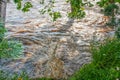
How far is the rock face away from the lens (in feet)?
27.8

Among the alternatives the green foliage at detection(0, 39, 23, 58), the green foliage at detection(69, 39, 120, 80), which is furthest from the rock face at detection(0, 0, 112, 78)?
the green foliage at detection(0, 39, 23, 58)

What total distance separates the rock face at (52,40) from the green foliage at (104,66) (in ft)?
5.17

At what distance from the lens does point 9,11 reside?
47.4 feet

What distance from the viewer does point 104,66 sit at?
6.38 m

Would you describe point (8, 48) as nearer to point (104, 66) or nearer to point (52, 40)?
point (104, 66)

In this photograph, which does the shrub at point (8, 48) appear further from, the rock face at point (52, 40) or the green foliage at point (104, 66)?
the rock face at point (52, 40)

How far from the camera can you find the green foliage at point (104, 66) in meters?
5.91

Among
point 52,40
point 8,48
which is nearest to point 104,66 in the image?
point 8,48

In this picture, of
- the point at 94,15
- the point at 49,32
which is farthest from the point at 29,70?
the point at 94,15

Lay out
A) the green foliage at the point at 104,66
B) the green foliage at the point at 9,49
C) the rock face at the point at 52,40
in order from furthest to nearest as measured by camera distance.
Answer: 1. the rock face at the point at 52,40
2. the green foliage at the point at 104,66
3. the green foliage at the point at 9,49

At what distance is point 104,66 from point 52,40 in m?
4.29

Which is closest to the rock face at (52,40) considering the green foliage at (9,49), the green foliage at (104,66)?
the green foliage at (104,66)

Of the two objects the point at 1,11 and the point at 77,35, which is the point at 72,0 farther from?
the point at 77,35

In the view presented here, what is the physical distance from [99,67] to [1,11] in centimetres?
322
